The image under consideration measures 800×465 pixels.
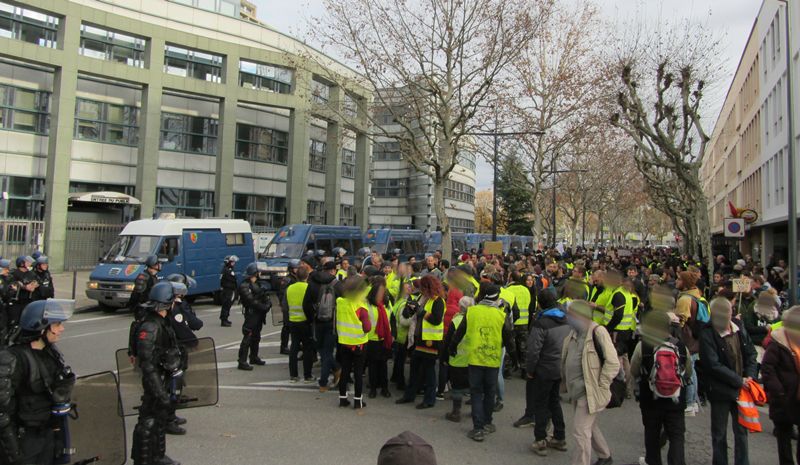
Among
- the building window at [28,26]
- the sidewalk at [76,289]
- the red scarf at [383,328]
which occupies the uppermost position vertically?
the building window at [28,26]

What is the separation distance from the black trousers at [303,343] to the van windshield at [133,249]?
30.8ft

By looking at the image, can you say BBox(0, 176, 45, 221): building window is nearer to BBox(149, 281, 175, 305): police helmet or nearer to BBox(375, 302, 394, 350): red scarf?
BBox(375, 302, 394, 350): red scarf

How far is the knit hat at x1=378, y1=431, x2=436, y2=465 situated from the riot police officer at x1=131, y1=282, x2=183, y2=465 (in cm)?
345

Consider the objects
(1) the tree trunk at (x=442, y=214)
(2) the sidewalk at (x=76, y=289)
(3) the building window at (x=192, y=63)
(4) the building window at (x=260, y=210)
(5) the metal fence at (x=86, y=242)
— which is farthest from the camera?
(4) the building window at (x=260, y=210)

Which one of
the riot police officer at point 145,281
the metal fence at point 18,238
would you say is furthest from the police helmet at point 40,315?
the metal fence at point 18,238

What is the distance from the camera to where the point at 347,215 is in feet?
127

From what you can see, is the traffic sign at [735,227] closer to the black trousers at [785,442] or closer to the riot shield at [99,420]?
the black trousers at [785,442]

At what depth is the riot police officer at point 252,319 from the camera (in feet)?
28.7

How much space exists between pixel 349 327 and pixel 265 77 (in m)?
27.8

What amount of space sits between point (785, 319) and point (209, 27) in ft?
98.6

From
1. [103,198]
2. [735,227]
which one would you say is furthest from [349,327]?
[103,198]

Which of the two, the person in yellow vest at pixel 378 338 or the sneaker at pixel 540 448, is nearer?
the sneaker at pixel 540 448

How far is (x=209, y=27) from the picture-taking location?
28562 mm

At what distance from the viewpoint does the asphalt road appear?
17.2 feet
